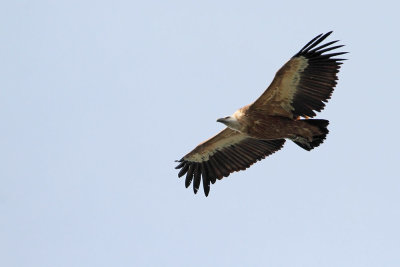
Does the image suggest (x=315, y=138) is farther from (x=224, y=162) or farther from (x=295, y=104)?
(x=224, y=162)

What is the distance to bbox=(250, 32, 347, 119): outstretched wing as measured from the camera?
759 inches

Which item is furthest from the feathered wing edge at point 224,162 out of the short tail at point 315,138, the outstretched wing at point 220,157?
the short tail at point 315,138

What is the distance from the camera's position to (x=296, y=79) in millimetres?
19594

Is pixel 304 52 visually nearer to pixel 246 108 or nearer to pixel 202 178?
pixel 246 108

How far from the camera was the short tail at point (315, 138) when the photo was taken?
64.0 feet

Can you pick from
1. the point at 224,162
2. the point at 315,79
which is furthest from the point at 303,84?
the point at 224,162

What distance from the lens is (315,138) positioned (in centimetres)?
1980

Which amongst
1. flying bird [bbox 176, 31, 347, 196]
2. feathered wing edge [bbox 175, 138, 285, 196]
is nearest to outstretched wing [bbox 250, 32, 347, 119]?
flying bird [bbox 176, 31, 347, 196]

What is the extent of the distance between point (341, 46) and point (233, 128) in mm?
3120

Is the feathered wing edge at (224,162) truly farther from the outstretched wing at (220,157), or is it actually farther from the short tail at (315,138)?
the short tail at (315,138)

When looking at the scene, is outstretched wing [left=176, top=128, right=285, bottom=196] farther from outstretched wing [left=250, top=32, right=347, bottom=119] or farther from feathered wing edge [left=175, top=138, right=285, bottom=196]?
outstretched wing [left=250, top=32, right=347, bottom=119]

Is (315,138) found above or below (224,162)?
below

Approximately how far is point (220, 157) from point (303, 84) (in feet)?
11.1

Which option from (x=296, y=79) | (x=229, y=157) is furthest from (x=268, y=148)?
(x=296, y=79)
